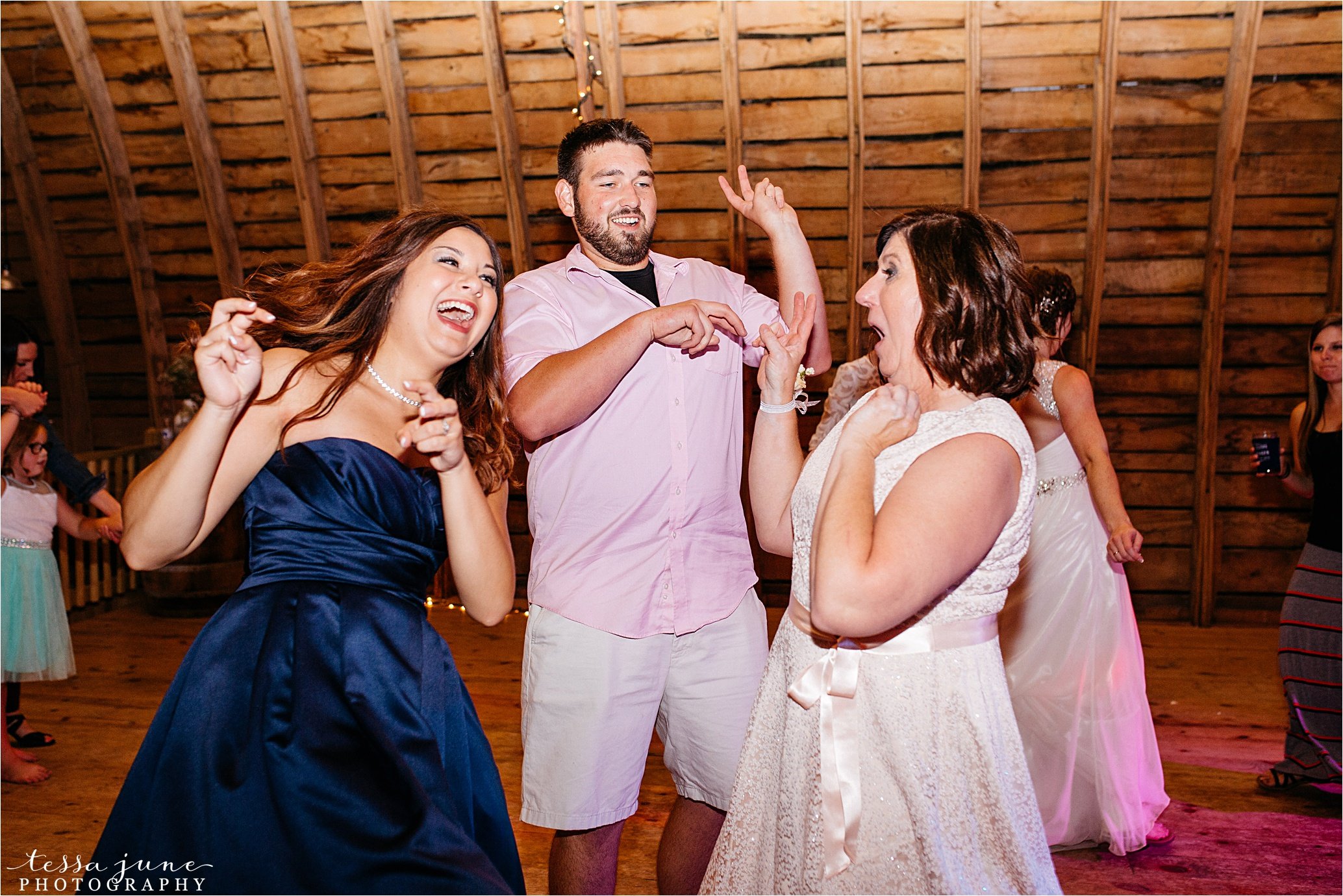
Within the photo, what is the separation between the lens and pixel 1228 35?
5215 millimetres

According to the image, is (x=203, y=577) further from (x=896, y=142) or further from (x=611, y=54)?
(x=896, y=142)

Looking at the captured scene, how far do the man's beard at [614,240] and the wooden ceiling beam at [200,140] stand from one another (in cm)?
393

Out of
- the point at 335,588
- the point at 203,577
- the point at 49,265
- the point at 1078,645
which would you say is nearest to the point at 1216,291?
the point at 1078,645

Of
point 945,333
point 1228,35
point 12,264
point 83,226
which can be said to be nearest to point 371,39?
point 83,226

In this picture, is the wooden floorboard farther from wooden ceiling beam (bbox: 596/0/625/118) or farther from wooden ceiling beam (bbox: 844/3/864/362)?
wooden ceiling beam (bbox: 596/0/625/118)

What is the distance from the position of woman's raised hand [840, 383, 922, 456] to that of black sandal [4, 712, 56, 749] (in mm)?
4074

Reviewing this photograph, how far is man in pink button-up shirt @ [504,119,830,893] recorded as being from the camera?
2328 millimetres

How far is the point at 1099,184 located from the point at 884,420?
15.1 ft

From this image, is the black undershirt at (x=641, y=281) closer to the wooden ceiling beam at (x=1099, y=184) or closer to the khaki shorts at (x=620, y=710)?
the khaki shorts at (x=620, y=710)

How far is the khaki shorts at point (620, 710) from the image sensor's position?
91.7 inches

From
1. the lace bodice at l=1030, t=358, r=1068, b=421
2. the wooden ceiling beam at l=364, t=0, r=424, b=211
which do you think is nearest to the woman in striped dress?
the lace bodice at l=1030, t=358, r=1068, b=421

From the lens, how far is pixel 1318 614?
3799 mm

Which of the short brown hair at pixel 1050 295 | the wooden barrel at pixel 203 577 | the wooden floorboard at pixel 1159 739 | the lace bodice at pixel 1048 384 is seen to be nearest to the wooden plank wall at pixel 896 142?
the wooden floorboard at pixel 1159 739

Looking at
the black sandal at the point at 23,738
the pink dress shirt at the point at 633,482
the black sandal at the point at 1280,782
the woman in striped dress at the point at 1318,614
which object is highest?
the pink dress shirt at the point at 633,482
